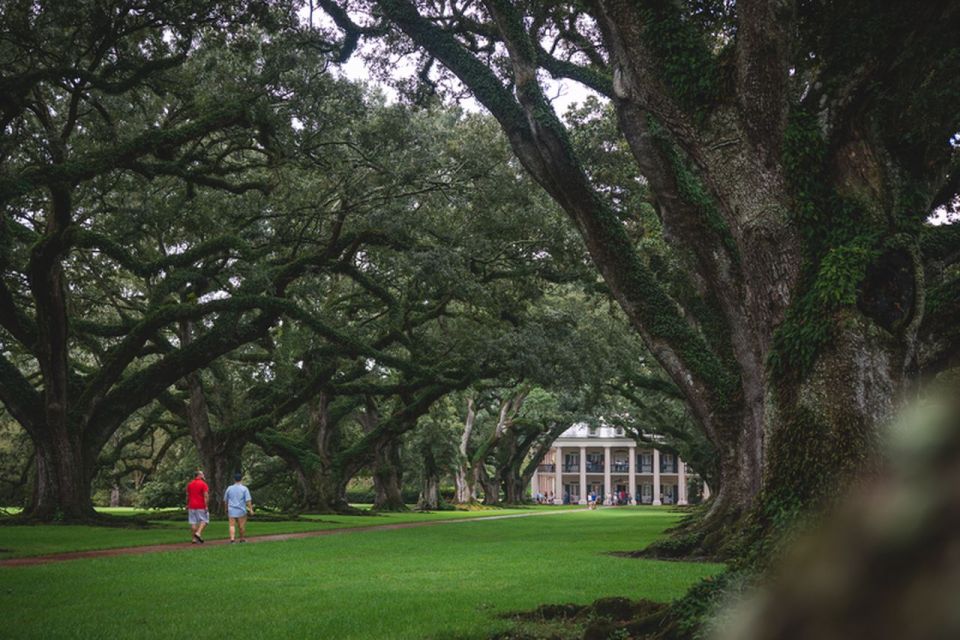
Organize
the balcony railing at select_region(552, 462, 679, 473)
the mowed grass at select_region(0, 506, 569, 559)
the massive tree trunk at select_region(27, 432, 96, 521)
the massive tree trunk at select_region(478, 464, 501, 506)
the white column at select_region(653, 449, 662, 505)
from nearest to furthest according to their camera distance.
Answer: the mowed grass at select_region(0, 506, 569, 559), the massive tree trunk at select_region(27, 432, 96, 521), the massive tree trunk at select_region(478, 464, 501, 506), the white column at select_region(653, 449, 662, 505), the balcony railing at select_region(552, 462, 679, 473)

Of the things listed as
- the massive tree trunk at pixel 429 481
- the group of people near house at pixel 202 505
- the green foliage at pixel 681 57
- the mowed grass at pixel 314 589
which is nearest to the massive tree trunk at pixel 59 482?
the group of people near house at pixel 202 505

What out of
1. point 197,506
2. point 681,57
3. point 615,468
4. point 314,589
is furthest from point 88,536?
point 615,468

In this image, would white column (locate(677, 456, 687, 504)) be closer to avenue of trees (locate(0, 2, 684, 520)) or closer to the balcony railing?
the balcony railing

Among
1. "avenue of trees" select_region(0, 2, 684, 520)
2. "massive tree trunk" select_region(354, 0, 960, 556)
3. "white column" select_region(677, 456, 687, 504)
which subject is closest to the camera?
"massive tree trunk" select_region(354, 0, 960, 556)

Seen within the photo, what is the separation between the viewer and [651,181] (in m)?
11.3

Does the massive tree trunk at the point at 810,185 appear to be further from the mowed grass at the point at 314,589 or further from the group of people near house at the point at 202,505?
the group of people near house at the point at 202,505

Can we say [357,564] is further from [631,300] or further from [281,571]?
[631,300]

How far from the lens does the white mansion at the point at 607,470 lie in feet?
310

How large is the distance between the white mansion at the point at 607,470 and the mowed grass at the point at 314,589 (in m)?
80.7

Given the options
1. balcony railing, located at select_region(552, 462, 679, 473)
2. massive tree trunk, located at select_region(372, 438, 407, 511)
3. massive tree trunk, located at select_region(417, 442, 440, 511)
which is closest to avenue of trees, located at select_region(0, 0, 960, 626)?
massive tree trunk, located at select_region(372, 438, 407, 511)

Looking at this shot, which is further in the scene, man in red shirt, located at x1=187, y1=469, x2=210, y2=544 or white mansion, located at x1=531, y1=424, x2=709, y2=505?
white mansion, located at x1=531, y1=424, x2=709, y2=505

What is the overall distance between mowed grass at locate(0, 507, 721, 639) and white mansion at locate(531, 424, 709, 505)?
80728 mm

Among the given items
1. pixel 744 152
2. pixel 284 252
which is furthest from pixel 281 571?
pixel 284 252

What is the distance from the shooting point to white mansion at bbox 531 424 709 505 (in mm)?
94438
